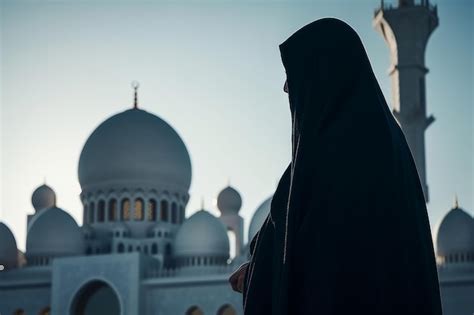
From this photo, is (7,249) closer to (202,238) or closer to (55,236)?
(55,236)

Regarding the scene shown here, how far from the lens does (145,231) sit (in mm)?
23875

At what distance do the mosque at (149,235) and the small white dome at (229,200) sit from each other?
404 cm

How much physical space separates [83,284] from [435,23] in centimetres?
1278

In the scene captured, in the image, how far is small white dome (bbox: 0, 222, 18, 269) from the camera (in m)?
24.3

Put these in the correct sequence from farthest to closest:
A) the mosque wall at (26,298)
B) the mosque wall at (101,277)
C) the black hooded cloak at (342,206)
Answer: the mosque wall at (26,298) → the mosque wall at (101,277) → the black hooded cloak at (342,206)

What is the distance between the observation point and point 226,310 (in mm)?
22156

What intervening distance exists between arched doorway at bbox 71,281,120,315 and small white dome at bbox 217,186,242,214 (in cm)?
852

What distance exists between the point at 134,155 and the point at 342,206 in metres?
22.8

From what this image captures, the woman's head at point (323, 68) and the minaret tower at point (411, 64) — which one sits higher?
the minaret tower at point (411, 64)

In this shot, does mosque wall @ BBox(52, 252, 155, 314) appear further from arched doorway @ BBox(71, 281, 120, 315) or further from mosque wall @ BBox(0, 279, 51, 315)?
mosque wall @ BBox(0, 279, 51, 315)

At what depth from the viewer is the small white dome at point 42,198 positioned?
1164 inches

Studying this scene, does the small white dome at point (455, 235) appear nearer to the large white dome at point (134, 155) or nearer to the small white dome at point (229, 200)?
the large white dome at point (134, 155)

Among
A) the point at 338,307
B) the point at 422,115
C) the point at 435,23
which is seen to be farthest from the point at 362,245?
the point at 435,23

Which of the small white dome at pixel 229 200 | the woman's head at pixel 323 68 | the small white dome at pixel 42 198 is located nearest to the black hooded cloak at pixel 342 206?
the woman's head at pixel 323 68
